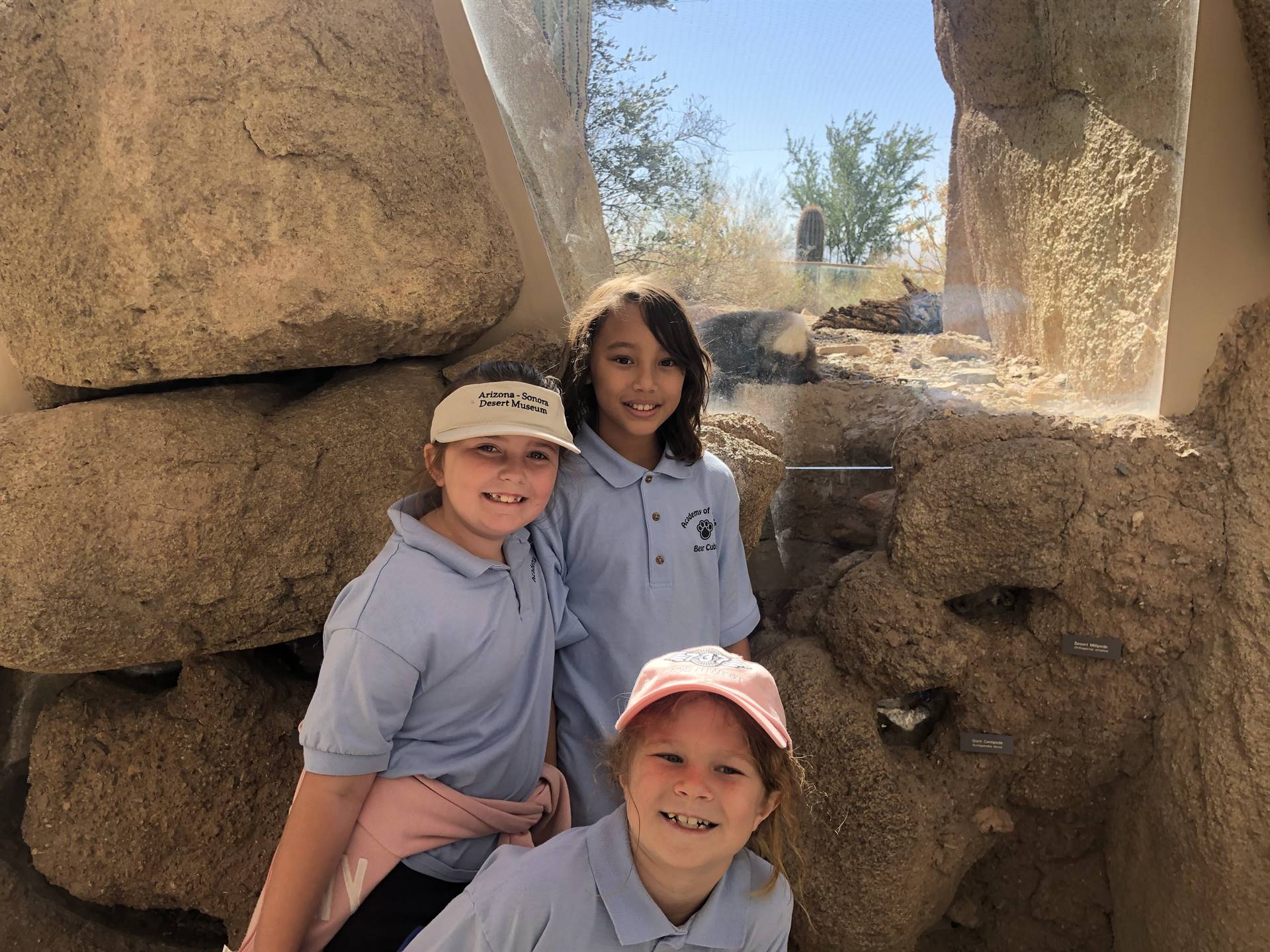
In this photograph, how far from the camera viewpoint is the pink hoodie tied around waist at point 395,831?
1.40 metres

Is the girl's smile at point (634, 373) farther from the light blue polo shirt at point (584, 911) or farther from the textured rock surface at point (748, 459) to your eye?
the light blue polo shirt at point (584, 911)

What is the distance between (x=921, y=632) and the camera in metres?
2.42

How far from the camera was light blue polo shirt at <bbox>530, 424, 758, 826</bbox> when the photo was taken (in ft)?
5.62

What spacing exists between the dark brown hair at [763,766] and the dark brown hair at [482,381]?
1.72 ft

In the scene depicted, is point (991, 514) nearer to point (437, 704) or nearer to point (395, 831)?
point (437, 704)

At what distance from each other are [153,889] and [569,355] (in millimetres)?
1533

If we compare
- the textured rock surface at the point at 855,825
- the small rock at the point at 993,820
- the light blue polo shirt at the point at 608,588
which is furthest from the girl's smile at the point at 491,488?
the small rock at the point at 993,820

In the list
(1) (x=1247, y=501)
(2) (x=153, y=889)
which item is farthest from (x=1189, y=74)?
(2) (x=153, y=889)

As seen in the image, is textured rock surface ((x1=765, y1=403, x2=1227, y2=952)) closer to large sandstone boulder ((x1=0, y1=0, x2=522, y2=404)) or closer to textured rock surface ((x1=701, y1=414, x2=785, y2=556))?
textured rock surface ((x1=701, y1=414, x2=785, y2=556))

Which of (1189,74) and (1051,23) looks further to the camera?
(1051,23)

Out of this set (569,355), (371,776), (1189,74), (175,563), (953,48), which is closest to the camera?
(371,776)

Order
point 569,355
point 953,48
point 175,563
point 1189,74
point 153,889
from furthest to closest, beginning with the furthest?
point 953,48 < point 1189,74 < point 153,889 < point 175,563 < point 569,355

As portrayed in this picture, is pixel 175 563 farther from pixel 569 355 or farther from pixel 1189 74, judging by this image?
pixel 1189 74

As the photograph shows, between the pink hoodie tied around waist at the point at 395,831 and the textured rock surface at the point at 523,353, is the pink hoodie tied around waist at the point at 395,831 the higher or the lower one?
the lower one
